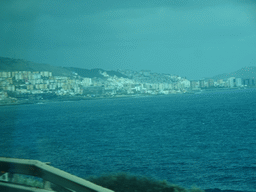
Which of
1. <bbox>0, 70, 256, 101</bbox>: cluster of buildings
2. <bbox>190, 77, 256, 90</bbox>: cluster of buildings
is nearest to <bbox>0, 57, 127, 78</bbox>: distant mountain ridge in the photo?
<bbox>0, 70, 256, 101</bbox>: cluster of buildings

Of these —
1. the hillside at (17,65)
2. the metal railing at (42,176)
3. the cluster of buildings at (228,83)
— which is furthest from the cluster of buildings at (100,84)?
the metal railing at (42,176)

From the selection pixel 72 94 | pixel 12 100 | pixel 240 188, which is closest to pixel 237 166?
pixel 240 188

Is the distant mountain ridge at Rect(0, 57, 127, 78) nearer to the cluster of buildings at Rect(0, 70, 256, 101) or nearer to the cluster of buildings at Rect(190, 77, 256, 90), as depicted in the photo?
the cluster of buildings at Rect(0, 70, 256, 101)

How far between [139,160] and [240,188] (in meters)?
7.93

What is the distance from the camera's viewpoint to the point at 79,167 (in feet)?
58.0

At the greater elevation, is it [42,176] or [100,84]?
[100,84]

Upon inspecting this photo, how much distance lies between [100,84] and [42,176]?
109 metres

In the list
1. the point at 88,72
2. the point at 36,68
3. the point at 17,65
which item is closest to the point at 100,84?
the point at 88,72

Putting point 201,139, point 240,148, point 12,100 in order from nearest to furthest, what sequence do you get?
point 240,148 → point 201,139 → point 12,100

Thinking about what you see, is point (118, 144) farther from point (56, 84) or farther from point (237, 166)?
point (56, 84)

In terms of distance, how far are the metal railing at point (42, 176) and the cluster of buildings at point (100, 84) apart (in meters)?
28.9

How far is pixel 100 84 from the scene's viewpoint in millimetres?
112938

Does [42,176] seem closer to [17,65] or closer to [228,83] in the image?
[17,65]

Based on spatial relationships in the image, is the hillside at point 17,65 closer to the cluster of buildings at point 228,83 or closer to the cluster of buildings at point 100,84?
the cluster of buildings at point 100,84
